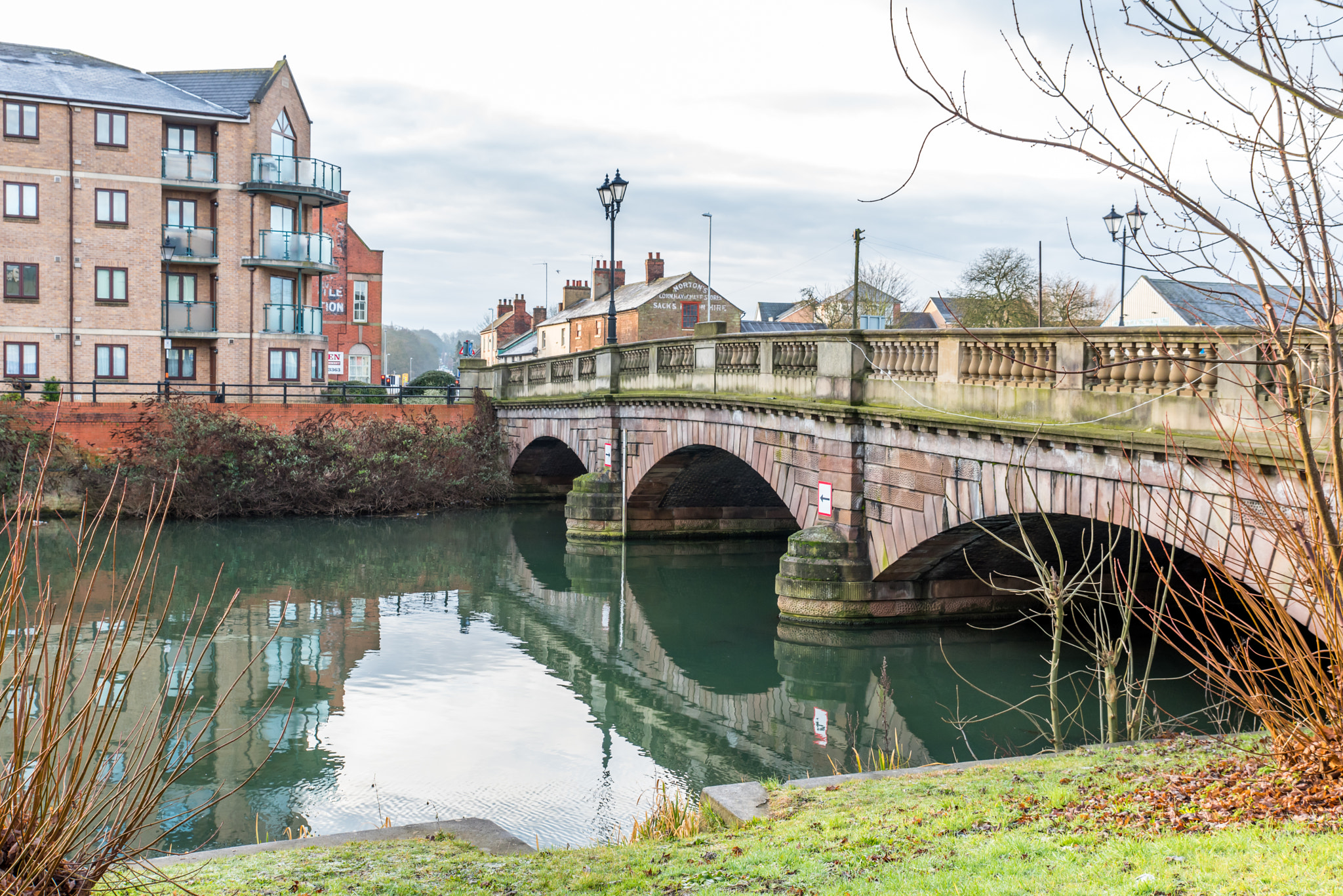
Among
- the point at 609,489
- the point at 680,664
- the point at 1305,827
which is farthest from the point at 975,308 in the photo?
the point at 1305,827

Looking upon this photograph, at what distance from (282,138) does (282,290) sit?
5468 mm

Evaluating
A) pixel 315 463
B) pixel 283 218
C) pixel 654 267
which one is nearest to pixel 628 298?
pixel 654 267

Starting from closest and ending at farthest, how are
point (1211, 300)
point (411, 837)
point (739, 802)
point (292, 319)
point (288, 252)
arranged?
point (1211, 300), point (411, 837), point (739, 802), point (288, 252), point (292, 319)

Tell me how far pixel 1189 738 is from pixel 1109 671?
0.67m

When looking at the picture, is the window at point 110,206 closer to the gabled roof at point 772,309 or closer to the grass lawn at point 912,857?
the grass lawn at point 912,857

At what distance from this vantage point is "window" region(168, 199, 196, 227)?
3878cm

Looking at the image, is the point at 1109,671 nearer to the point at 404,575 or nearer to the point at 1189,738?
the point at 1189,738

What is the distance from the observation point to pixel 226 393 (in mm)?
36781

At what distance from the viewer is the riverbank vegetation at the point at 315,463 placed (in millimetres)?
30469

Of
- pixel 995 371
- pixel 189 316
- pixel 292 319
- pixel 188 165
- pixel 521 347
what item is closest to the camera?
pixel 995 371

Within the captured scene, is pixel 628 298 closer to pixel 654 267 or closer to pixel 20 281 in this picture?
pixel 654 267

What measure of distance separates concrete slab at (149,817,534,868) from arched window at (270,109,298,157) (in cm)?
3701

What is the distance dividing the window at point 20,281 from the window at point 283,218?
306 inches

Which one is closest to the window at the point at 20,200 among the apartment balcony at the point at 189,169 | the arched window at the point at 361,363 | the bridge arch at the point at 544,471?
the apartment balcony at the point at 189,169
